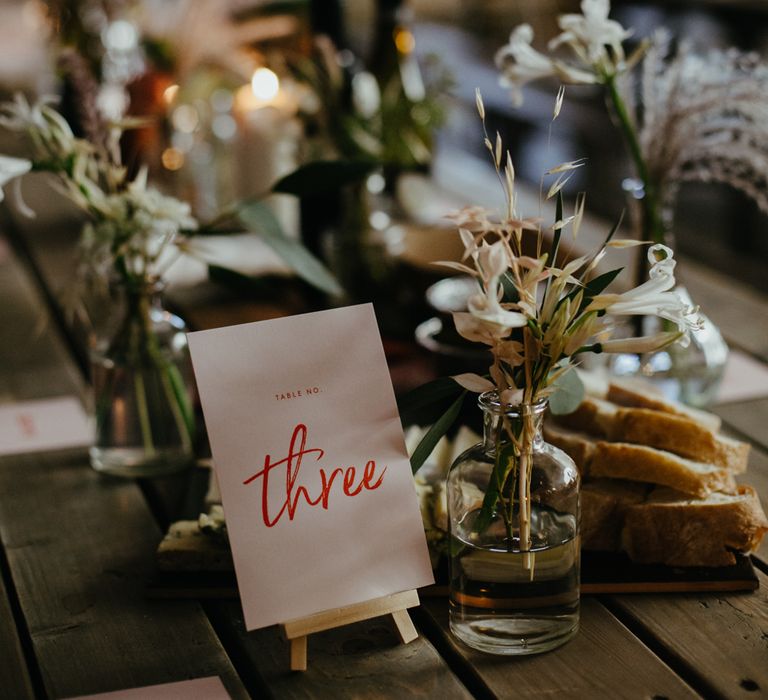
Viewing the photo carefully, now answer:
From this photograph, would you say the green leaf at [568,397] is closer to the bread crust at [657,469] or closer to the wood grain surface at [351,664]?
the bread crust at [657,469]

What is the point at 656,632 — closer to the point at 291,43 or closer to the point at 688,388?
the point at 688,388

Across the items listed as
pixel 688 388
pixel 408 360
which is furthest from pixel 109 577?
pixel 688 388

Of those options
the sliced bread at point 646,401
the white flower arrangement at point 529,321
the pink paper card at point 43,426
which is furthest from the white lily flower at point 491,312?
the pink paper card at point 43,426

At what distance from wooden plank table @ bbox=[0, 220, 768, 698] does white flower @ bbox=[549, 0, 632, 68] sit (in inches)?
27.3

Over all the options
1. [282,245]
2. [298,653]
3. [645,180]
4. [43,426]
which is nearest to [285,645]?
[298,653]

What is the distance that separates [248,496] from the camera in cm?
98

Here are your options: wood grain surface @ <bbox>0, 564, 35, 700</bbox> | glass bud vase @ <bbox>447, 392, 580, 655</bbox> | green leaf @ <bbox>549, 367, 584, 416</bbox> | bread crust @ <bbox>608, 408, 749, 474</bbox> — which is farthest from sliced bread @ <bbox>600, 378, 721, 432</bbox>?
wood grain surface @ <bbox>0, 564, 35, 700</bbox>

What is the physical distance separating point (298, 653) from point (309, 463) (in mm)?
180

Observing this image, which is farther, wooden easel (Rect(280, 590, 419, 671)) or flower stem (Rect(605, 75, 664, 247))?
flower stem (Rect(605, 75, 664, 247))

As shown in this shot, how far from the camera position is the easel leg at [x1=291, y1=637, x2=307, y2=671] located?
102cm

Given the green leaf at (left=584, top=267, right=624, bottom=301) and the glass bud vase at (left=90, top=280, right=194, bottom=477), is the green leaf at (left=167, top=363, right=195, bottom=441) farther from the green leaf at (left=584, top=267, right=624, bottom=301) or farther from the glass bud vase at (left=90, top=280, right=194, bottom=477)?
the green leaf at (left=584, top=267, right=624, bottom=301)

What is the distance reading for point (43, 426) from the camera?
1.66 metres

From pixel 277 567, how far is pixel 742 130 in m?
0.94

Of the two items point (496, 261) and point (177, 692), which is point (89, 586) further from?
point (496, 261)
